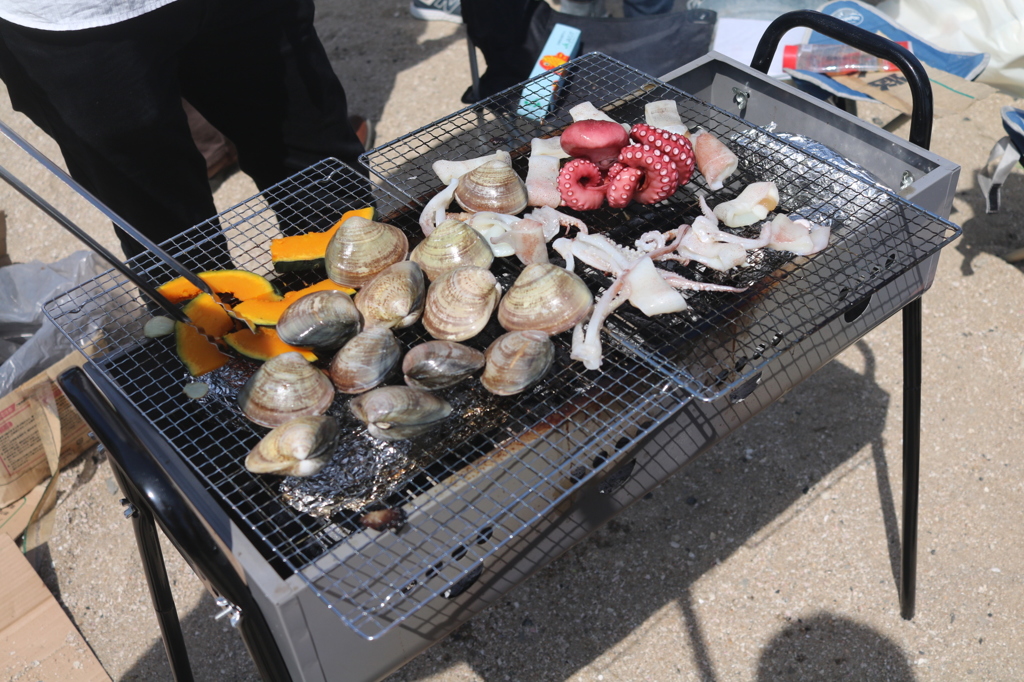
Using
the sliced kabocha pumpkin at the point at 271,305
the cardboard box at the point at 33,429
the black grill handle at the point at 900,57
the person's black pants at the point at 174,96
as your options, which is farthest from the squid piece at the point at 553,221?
the cardboard box at the point at 33,429

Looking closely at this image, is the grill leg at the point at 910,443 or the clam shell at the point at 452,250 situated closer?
the clam shell at the point at 452,250

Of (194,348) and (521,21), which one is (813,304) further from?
(521,21)

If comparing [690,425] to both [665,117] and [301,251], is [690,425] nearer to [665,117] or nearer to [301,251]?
[665,117]

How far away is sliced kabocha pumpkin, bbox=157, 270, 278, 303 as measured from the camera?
1.49m

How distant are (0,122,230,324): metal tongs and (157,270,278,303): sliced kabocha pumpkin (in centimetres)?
3

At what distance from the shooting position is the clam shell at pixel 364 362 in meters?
1.29

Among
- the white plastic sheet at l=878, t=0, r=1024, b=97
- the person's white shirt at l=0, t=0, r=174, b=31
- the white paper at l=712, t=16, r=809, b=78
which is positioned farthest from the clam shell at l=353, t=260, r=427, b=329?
the white plastic sheet at l=878, t=0, r=1024, b=97

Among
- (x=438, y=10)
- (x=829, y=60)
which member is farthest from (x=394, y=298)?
(x=438, y=10)

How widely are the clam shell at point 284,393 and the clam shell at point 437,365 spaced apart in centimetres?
15

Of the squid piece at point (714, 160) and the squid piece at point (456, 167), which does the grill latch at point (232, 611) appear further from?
the squid piece at point (714, 160)

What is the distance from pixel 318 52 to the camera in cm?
234

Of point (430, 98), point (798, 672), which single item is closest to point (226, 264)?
point (798, 672)

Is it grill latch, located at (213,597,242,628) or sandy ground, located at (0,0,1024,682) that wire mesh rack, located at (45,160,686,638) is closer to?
grill latch, located at (213,597,242,628)

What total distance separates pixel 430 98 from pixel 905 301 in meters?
3.32
